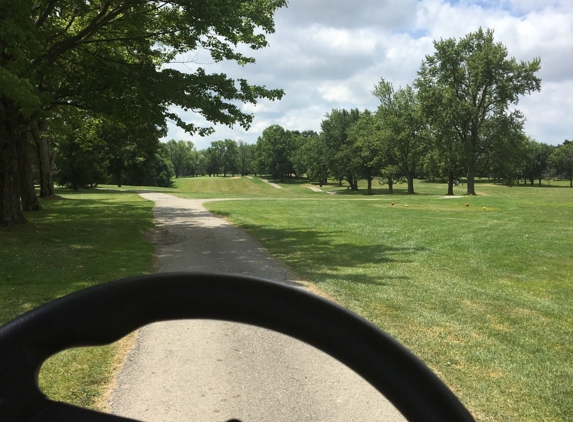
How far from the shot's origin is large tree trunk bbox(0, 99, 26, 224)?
1333 centimetres

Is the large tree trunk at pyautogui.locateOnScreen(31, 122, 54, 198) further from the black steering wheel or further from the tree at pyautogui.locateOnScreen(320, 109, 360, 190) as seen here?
the tree at pyautogui.locateOnScreen(320, 109, 360, 190)

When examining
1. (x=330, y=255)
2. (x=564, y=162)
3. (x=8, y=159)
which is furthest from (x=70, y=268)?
(x=564, y=162)

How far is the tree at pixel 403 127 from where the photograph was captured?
52.7 metres

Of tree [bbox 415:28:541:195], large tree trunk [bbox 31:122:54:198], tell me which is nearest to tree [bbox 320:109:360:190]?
tree [bbox 415:28:541:195]

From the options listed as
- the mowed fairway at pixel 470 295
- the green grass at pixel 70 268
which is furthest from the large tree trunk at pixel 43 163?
the mowed fairway at pixel 470 295

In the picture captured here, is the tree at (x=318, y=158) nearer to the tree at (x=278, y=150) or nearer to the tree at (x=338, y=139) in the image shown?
the tree at (x=338, y=139)

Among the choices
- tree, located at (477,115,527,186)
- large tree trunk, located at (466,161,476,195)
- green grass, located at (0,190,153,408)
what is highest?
tree, located at (477,115,527,186)

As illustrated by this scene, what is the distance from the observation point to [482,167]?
46469 millimetres

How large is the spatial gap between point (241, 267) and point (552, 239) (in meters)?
10.3

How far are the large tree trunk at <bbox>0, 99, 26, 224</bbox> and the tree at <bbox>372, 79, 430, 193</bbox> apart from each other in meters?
44.5

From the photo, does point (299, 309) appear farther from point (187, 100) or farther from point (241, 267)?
point (187, 100)

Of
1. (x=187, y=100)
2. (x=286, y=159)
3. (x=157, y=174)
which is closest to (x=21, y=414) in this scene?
(x=187, y=100)

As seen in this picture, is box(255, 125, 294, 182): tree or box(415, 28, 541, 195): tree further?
box(255, 125, 294, 182): tree

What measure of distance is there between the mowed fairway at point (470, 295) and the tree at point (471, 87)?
3097cm
